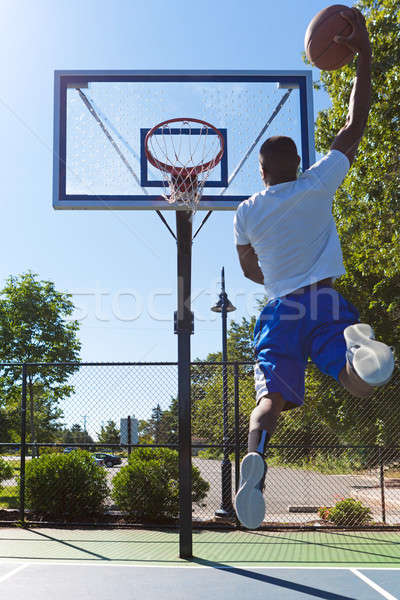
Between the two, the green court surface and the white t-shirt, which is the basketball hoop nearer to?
the white t-shirt

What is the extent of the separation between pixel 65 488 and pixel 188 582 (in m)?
3.99

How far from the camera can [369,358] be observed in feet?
6.15

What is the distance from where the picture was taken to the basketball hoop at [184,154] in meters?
5.67

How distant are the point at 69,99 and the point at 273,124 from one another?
7.20 feet

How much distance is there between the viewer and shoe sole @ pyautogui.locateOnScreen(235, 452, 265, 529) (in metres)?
1.91

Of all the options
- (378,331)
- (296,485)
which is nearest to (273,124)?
(378,331)

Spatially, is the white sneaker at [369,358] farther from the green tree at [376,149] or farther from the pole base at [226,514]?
the green tree at [376,149]

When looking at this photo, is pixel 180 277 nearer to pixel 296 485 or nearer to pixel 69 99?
pixel 69 99

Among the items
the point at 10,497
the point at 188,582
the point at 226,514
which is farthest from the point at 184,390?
the point at 10,497

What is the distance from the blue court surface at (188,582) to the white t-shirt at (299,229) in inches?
155

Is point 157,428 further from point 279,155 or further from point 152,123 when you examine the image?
point 279,155

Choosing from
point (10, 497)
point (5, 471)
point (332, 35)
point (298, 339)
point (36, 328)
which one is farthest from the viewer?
point (36, 328)

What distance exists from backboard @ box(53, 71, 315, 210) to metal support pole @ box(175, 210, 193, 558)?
0.90m

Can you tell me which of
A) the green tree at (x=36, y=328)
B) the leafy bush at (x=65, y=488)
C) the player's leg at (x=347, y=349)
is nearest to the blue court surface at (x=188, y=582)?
the leafy bush at (x=65, y=488)
